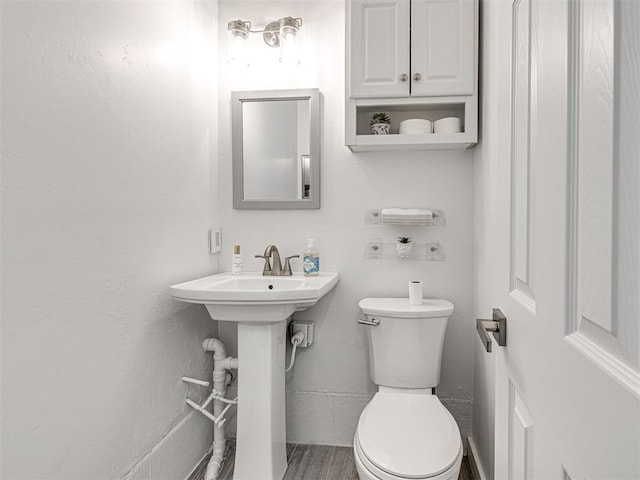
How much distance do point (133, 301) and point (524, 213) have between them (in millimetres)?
1330

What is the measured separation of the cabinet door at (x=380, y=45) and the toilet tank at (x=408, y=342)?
95cm

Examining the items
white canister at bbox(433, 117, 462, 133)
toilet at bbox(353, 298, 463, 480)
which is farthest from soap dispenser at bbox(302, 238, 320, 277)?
white canister at bbox(433, 117, 462, 133)

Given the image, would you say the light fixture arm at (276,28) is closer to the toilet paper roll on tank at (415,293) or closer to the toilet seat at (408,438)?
the toilet paper roll on tank at (415,293)

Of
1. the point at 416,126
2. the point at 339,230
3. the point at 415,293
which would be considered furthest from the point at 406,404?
the point at 416,126

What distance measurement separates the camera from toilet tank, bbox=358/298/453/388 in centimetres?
192

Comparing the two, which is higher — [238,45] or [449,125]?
[238,45]

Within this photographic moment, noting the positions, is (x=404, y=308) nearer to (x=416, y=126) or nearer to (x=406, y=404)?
(x=406, y=404)

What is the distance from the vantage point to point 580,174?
19.3 inches

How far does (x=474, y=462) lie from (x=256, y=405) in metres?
1.02

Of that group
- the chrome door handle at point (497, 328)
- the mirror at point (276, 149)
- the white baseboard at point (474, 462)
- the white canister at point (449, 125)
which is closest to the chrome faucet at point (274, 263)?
the mirror at point (276, 149)

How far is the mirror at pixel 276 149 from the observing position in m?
2.23

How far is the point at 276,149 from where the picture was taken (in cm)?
227

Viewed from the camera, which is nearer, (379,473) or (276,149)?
(379,473)

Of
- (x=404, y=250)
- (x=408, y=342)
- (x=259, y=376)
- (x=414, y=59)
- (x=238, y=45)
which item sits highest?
(x=238, y=45)
